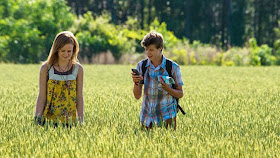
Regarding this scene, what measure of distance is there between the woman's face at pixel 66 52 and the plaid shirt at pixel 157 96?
0.79 m

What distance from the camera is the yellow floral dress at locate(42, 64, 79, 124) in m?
4.73

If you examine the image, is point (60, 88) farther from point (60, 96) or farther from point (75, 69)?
point (75, 69)

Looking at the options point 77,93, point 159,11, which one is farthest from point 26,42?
point 159,11

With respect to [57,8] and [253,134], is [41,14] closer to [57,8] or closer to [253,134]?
[57,8]

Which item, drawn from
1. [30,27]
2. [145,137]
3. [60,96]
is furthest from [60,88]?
[30,27]

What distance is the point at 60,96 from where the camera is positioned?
4766 mm

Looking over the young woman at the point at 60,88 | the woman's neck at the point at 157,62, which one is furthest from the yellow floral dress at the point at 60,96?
the woman's neck at the point at 157,62

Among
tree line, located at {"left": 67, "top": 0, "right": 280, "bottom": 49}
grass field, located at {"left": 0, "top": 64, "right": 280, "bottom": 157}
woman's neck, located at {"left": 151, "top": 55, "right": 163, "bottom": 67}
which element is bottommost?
grass field, located at {"left": 0, "top": 64, "right": 280, "bottom": 157}

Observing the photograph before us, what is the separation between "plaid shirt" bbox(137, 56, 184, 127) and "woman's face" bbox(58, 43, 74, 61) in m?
0.79

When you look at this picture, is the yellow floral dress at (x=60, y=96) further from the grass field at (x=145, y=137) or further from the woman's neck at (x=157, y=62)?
the woman's neck at (x=157, y=62)

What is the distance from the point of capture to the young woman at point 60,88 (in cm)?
472

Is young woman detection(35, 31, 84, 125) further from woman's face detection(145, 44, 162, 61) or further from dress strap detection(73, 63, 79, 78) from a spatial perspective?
woman's face detection(145, 44, 162, 61)

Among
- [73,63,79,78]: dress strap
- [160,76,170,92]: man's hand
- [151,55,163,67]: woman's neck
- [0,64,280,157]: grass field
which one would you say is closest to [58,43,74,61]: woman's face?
[73,63,79,78]: dress strap

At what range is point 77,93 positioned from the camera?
4852mm
